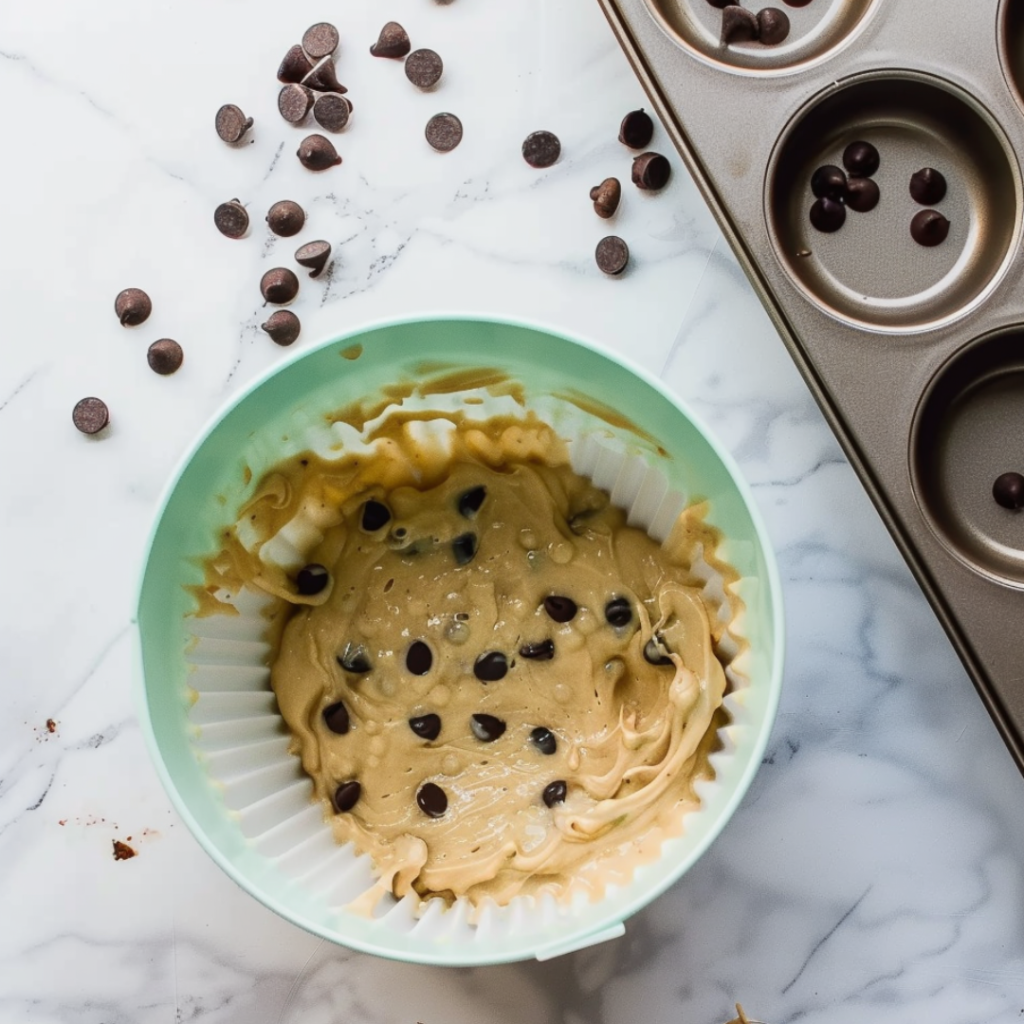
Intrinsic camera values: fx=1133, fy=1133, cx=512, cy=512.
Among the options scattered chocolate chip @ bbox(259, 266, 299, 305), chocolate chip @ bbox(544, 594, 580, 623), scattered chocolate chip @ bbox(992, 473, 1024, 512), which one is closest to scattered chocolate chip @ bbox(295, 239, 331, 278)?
scattered chocolate chip @ bbox(259, 266, 299, 305)

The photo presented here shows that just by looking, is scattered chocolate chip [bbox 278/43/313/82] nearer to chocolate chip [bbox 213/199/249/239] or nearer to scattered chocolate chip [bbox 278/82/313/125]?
scattered chocolate chip [bbox 278/82/313/125]

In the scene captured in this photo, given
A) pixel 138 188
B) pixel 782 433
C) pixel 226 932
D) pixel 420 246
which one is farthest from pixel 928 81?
pixel 226 932

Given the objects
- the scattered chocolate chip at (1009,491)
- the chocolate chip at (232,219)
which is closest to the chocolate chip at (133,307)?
the chocolate chip at (232,219)

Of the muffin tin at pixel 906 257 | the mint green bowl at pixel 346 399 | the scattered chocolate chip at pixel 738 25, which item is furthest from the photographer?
the scattered chocolate chip at pixel 738 25

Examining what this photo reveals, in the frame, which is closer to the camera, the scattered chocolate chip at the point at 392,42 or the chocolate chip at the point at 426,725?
the chocolate chip at the point at 426,725

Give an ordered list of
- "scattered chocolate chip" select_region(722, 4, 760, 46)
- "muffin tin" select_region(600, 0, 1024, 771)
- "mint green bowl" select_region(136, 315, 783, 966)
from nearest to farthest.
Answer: "mint green bowl" select_region(136, 315, 783, 966) < "muffin tin" select_region(600, 0, 1024, 771) < "scattered chocolate chip" select_region(722, 4, 760, 46)

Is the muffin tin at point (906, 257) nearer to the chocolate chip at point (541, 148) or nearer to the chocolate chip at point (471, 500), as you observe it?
the chocolate chip at point (541, 148)
